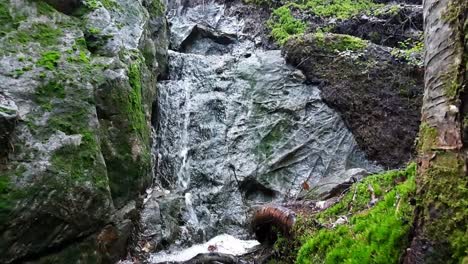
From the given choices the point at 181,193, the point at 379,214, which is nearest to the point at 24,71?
the point at 181,193

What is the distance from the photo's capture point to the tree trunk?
207 cm

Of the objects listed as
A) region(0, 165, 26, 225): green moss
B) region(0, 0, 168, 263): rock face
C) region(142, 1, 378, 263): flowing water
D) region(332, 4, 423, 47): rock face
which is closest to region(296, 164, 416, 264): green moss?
region(142, 1, 378, 263): flowing water

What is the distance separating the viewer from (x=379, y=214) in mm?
3418

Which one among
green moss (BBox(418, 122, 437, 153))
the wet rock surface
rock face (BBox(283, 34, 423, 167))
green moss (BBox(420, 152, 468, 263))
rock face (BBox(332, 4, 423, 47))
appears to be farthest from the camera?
rock face (BBox(332, 4, 423, 47))

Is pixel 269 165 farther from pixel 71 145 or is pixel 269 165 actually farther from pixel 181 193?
pixel 71 145

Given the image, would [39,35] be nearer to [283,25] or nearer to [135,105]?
[135,105]

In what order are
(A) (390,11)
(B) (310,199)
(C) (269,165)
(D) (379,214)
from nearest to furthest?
(D) (379,214) → (B) (310,199) → (C) (269,165) → (A) (390,11)

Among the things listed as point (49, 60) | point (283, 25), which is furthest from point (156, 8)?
point (49, 60)

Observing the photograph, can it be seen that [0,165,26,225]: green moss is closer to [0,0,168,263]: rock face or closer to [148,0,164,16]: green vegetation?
[0,0,168,263]: rock face

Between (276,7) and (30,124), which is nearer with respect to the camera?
(30,124)

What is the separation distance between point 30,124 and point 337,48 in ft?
27.6

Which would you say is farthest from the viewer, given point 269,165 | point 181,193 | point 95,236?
point 269,165

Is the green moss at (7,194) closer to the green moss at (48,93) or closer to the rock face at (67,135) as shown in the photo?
the rock face at (67,135)

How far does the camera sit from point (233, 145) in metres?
9.20
